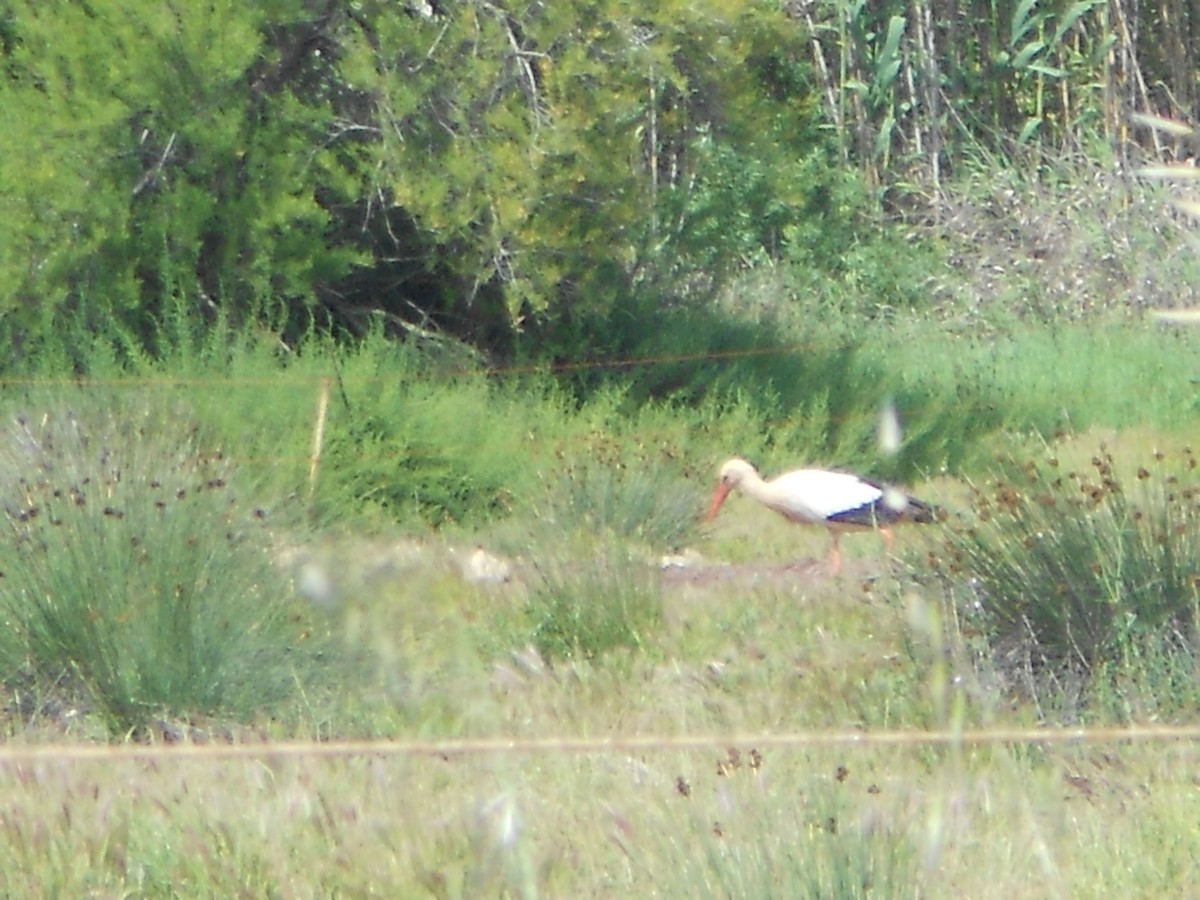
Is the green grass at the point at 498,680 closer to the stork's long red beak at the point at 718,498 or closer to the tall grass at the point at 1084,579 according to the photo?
the tall grass at the point at 1084,579

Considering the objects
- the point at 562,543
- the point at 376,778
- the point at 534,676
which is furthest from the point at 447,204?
the point at 376,778

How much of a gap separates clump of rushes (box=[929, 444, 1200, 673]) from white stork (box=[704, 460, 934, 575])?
1.35 metres

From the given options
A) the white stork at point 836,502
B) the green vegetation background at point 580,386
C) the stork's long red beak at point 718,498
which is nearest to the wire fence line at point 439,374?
the green vegetation background at point 580,386

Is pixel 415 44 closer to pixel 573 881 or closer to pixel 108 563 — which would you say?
pixel 108 563

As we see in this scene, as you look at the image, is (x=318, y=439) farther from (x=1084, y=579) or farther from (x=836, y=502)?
(x=1084, y=579)

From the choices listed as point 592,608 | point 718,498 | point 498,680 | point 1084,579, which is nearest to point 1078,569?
point 1084,579

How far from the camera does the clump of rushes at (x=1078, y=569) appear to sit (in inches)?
232

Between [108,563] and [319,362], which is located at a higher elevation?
[108,563]

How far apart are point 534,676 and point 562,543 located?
3.44 ft

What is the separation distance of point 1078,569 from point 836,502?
7.24 feet

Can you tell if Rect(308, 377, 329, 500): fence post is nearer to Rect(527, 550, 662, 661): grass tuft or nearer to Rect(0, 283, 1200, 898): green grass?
Rect(0, 283, 1200, 898): green grass

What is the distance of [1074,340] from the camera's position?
1482 centimetres

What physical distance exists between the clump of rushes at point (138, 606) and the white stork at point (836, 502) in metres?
2.63

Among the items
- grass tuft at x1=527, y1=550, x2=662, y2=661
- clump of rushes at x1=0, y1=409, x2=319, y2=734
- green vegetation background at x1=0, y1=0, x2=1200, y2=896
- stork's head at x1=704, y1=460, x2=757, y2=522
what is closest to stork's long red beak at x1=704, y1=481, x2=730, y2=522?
stork's head at x1=704, y1=460, x2=757, y2=522
